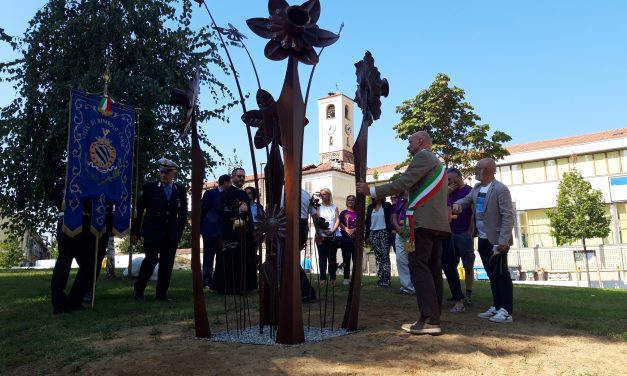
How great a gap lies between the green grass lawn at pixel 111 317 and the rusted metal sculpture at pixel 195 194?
0.48 meters

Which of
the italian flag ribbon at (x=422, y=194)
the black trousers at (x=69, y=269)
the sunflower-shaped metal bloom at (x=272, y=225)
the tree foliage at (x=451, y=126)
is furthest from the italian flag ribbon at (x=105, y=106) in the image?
the tree foliage at (x=451, y=126)

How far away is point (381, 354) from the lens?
Answer: 12.8 ft

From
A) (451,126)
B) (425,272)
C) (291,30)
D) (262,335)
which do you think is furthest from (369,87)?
(451,126)

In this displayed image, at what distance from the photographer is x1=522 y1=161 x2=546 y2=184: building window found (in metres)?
40.6

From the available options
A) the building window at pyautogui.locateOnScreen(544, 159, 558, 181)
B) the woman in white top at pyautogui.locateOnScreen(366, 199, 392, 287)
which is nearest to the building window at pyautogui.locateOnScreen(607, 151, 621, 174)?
the building window at pyautogui.locateOnScreen(544, 159, 558, 181)

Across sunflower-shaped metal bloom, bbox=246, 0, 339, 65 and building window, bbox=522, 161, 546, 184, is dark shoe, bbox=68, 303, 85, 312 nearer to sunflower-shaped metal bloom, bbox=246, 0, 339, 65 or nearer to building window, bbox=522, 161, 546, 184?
sunflower-shaped metal bloom, bbox=246, 0, 339, 65

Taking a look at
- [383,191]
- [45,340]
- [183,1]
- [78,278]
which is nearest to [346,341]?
[383,191]

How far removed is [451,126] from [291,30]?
74.9 ft

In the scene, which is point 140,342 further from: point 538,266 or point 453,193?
point 538,266

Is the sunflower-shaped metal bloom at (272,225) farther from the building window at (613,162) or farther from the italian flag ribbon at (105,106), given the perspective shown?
the building window at (613,162)

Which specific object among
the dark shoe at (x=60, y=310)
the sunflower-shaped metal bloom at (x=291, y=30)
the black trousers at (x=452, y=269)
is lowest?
the dark shoe at (x=60, y=310)

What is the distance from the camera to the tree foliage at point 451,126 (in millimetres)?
25969

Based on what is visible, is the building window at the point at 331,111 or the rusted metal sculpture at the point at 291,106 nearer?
the rusted metal sculpture at the point at 291,106

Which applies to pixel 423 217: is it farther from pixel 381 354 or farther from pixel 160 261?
pixel 160 261
